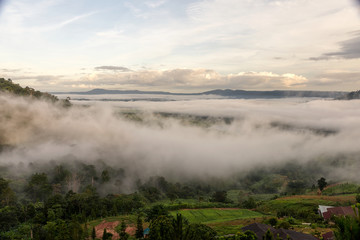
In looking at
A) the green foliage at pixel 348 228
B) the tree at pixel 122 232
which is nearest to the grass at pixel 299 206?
the tree at pixel 122 232

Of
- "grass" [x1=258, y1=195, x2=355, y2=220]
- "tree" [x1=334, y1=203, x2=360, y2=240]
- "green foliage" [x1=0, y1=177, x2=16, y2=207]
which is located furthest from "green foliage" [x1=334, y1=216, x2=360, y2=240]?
"green foliage" [x1=0, y1=177, x2=16, y2=207]

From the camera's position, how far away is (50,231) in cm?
4762

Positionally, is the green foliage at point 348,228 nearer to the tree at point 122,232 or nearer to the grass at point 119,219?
the tree at point 122,232

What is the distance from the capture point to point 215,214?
8162 centimetres

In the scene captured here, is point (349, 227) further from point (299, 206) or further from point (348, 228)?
point (299, 206)

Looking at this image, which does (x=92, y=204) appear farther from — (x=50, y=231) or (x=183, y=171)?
(x=183, y=171)

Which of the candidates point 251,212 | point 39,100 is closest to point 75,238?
point 251,212

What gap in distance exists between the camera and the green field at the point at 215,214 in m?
76.0

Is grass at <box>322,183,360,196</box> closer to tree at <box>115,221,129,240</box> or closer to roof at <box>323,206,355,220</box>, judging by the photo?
roof at <box>323,206,355,220</box>

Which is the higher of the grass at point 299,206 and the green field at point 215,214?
the grass at point 299,206

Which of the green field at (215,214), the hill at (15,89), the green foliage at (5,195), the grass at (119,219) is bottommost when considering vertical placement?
the green field at (215,214)

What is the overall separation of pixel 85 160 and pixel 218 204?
90.5 metres

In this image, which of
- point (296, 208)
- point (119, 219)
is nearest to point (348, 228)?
point (119, 219)

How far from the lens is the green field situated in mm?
76000
